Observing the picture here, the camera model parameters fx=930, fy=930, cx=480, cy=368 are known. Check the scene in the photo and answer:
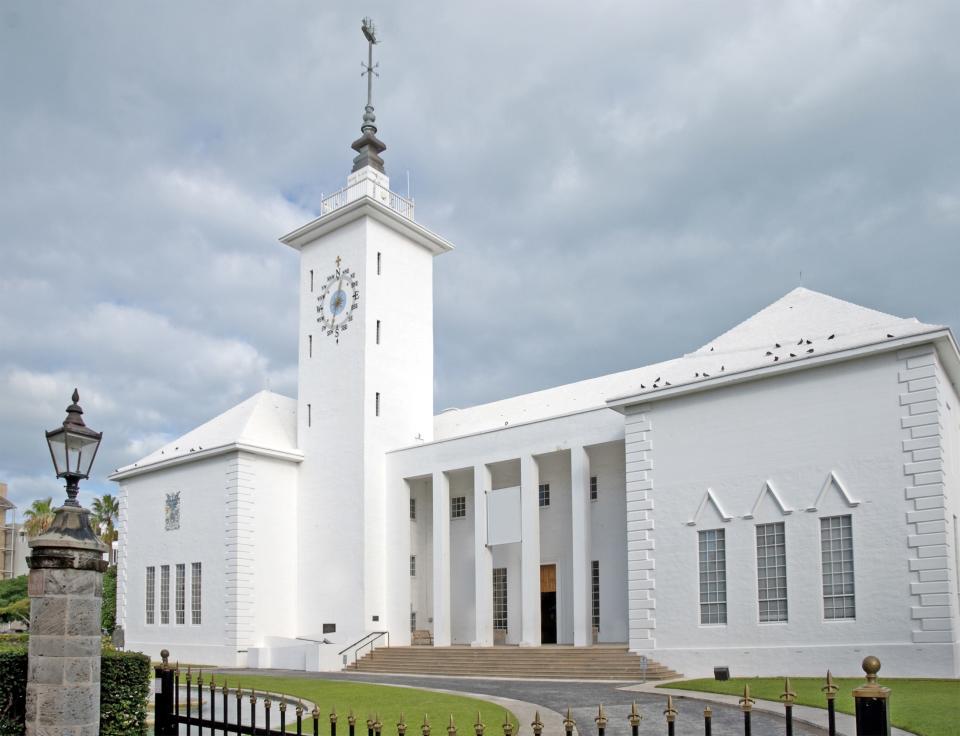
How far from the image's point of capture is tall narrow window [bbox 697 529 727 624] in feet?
70.6

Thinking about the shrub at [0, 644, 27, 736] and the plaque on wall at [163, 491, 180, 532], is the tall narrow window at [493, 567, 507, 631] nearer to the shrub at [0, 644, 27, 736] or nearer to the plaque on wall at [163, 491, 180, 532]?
the plaque on wall at [163, 491, 180, 532]

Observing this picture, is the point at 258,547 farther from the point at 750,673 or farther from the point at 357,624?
the point at 750,673

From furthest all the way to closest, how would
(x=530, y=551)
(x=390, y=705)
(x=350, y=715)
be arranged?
(x=530, y=551) < (x=390, y=705) < (x=350, y=715)

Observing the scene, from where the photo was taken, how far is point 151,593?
3475 cm

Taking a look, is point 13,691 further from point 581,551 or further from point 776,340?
point 776,340

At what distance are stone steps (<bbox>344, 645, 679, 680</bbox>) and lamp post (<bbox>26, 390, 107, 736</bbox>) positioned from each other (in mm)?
14803

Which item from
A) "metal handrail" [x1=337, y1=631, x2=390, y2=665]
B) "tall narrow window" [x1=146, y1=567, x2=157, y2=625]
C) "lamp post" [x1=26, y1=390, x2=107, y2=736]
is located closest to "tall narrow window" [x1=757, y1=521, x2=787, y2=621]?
"metal handrail" [x1=337, y1=631, x2=390, y2=665]

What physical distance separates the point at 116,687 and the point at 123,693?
12 centimetres

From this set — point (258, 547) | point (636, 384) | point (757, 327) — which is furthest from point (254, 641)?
point (757, 327)

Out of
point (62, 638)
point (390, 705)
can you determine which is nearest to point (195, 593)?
point (390, 705)

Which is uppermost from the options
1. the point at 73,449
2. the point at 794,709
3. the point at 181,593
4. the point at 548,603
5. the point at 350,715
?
the point at 73,449

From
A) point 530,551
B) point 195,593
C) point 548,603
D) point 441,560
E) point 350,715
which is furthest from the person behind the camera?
point 195,593

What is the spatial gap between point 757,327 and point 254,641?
1878 centimetres

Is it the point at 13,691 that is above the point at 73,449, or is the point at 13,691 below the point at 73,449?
below
